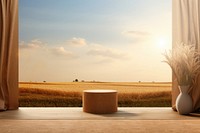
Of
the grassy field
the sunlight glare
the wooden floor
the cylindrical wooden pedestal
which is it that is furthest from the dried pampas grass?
the grassy field

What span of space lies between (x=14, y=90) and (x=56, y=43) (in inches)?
62.5

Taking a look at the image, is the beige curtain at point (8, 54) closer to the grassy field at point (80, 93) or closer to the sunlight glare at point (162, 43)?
the grassy field at point (80, 93)

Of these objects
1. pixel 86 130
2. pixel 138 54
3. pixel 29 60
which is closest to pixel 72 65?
pixel 29 60

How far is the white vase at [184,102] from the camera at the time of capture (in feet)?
10.9

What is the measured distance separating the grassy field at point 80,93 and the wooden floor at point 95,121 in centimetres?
141

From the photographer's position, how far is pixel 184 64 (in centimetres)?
334

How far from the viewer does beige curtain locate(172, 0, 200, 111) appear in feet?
11.7

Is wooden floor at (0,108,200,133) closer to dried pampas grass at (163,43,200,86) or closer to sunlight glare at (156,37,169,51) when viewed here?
dried pampas grass at (163,43,200,86)

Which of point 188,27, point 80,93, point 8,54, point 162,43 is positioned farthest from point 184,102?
point 80,93

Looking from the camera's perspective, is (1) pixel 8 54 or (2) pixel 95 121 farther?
(1) pixel 8 54

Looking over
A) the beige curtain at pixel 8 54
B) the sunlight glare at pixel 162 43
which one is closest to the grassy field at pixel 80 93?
the sunlight glare at pixel 162 43

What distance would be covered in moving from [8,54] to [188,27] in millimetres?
2147

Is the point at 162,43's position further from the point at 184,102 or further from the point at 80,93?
the point at 184,102

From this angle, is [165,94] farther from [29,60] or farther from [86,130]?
[86,130]
